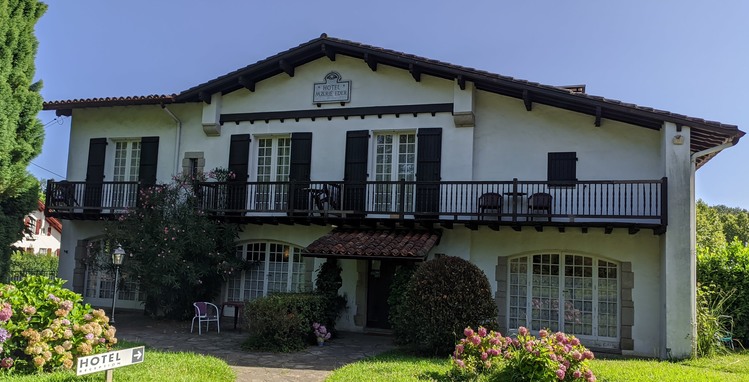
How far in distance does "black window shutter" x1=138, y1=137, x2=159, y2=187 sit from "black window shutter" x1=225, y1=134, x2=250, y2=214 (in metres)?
2.37

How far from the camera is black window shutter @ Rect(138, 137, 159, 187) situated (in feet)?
52.2

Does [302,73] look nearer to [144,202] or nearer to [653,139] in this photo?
[144,202]

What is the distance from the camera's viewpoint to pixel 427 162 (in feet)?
45.0

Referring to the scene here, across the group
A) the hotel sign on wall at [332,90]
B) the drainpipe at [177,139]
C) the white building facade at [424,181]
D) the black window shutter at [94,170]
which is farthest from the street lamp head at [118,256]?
the hotel sign on wall at [332,90]

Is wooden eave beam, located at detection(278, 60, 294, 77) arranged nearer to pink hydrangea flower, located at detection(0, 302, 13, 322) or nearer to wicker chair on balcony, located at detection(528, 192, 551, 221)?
wicker chair on balcony, located at detection(528, 192, 551, 221)

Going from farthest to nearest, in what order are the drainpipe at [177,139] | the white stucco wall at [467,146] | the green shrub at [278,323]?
1. the drainpipe at [177,139]
2. the white stucco wall at [467,146]
3. the green shrub at [278,323]

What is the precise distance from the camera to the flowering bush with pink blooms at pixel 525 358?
6.96 m

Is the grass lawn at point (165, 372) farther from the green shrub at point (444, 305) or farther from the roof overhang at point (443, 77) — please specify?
the roof overhang at point (443, 77)

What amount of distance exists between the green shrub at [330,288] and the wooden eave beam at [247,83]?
5380 mm

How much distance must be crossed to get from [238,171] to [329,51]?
157 inches

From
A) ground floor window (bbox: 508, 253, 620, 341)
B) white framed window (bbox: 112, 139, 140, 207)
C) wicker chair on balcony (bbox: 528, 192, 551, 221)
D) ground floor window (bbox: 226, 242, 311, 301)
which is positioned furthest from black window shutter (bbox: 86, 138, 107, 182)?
wicker chair on balcony (bbox: 528, 192, 551, 221)

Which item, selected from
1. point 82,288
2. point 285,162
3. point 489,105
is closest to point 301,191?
point 285,162

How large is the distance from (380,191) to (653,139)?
6.22 meters

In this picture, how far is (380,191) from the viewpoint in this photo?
544 inches
